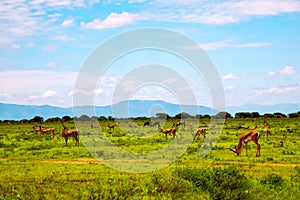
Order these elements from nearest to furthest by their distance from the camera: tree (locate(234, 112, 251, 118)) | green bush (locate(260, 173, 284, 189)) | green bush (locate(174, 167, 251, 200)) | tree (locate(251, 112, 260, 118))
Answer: green bush (locate(174, 167, 251, 200)), green bush (locate(260, 173, 284, 189)), tree (locate(251, 112, 260, 118)), tree (locate(234, 112, 251, 118))

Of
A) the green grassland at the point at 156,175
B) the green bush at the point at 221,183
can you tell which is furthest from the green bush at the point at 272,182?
the green bush at the point at 221,183

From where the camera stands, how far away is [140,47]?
890 inches

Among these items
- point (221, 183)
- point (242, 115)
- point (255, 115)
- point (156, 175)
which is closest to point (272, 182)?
point (221, 183)

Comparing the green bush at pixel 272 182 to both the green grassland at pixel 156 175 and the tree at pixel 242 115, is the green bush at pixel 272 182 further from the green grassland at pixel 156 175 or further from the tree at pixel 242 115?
the tree at pixel 242 115

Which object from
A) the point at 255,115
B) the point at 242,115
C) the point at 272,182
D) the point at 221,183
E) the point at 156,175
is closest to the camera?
the point at 221,183

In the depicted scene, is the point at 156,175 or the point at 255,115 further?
the point at 255,115

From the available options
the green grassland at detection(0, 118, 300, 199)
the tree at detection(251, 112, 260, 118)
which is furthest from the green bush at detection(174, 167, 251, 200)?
the tree at detection(251, 112, 260, 118)

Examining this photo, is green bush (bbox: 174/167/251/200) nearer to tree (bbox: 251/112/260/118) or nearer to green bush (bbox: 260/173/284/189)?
green bush (bbox: 260/173/284/189)

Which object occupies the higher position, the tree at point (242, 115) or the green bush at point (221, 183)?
the tree at point (242, 115)

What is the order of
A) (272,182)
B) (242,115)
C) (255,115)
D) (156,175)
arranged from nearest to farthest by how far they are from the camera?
(272,182) < (156,175) < (255,115) < (242,115)

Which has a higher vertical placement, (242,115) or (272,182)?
(242,115)

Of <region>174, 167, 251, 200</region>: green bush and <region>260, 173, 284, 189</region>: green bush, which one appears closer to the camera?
<region>174, 167, 251, 200</region>: green bush

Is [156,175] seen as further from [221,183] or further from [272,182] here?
[272,182]

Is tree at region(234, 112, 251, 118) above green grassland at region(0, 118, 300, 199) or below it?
above
